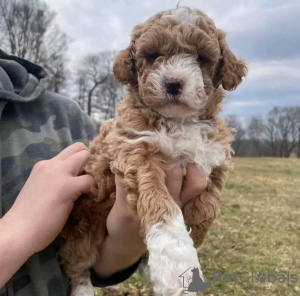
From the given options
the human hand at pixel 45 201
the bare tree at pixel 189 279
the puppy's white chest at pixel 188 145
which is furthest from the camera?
the puppy's white chest at pixel 188 145

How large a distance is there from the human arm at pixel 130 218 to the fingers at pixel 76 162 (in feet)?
1.01

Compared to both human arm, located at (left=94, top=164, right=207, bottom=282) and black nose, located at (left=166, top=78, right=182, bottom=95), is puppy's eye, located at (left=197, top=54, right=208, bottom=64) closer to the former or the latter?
black nose, located at (left=166, top=78, right=182, bottom=95)

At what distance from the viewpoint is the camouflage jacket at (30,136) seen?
2.57 m

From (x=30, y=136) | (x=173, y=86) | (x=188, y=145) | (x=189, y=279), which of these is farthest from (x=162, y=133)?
(x=189, y=279)

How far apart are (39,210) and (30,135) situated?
631 millimetres

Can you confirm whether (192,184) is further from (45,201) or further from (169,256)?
(45,201)

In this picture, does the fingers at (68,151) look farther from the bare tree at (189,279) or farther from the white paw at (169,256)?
the bare tree at (189,279)

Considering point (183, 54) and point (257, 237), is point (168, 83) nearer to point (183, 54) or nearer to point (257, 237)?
point (183, 54)

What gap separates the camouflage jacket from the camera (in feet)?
8.43

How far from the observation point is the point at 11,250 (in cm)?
221

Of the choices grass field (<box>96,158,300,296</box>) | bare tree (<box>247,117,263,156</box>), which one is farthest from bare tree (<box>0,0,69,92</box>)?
bare tree (<box>247,117,263,156</box>)

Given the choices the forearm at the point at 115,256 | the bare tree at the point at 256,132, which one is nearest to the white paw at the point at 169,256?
the forearm at the point at 115,256

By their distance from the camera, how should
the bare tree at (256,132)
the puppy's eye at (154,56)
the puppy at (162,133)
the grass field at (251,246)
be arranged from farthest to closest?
the bare tree at (256,132), the grass field at (251,246), the puppy's eye at (154,56), the puppy at (162,133)

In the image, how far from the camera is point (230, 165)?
118 inches
